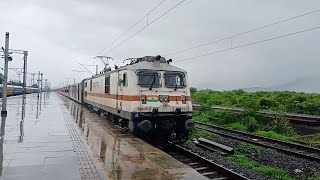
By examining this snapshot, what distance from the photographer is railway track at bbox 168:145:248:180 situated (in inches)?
336

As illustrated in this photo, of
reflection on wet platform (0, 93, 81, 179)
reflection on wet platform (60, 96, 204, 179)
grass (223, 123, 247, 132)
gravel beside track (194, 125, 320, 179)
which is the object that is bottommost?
gravel beside track (194, 125, 320, 179)

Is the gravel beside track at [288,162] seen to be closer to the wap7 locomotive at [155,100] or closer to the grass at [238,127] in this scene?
the wap7 locomotive at [155,100]

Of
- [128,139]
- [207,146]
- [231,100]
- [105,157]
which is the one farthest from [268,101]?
[105,157]

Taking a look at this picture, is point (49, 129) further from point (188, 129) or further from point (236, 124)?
point (236, 124)

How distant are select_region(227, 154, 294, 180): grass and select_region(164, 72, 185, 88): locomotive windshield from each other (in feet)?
11.9

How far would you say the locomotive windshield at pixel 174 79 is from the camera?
1309 centimetres

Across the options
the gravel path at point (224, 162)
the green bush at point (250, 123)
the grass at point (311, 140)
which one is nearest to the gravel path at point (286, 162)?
the gravel path at point (224, 162)

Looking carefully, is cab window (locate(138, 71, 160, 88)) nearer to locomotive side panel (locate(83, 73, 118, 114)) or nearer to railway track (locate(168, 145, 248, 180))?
locomotive side panel (locate(83, 73, 118, 114))

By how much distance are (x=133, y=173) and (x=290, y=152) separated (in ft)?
23.1

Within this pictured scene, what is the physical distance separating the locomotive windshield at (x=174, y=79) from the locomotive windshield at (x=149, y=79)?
0.40 meters

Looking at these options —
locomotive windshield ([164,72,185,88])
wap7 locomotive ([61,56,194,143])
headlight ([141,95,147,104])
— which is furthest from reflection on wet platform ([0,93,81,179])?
locomotive windshield ([164,72,185,88])

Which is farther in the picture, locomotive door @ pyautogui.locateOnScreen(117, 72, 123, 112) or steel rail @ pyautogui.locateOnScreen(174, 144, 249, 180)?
locomotive door @ pyautogui.locateOnScreen(117, 72, 123, 112)

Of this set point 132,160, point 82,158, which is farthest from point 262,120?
point 82,158

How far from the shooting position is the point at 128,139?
1208 centimetres
